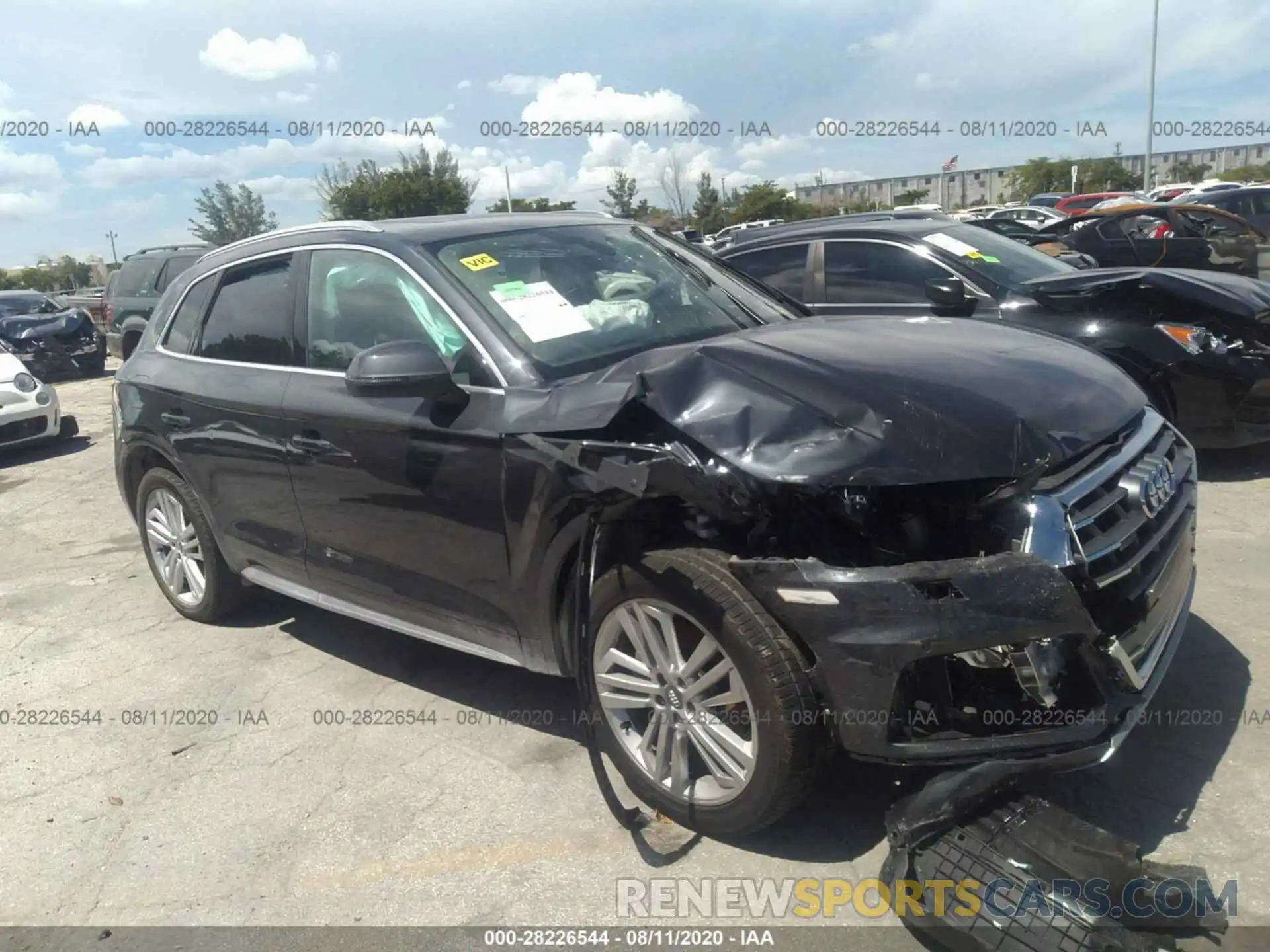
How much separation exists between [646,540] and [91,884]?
2.04 meters

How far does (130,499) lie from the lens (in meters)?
5.36

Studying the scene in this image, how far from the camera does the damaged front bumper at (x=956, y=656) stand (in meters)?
2.43

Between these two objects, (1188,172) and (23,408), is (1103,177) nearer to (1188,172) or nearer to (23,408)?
(1188,172)

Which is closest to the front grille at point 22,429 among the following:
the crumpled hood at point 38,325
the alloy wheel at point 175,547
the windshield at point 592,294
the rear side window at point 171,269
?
the alloy wheel at point 175,547

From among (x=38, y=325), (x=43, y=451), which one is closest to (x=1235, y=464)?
(x=43, y=451)

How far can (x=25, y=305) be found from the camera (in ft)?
56.1

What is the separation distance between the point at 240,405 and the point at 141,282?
1383 cm

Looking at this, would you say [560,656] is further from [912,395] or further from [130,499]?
[130,499]

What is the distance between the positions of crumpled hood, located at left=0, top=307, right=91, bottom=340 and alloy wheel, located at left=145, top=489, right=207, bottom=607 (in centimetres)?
1263

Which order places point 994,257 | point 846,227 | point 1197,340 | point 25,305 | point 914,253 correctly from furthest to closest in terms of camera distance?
point 25,305 → point 846,227 → point 994,257 → point 914,253 → point 1197,340

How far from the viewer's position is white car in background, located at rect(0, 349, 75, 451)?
987 centimetres

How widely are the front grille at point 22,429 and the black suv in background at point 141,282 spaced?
17.7 feet

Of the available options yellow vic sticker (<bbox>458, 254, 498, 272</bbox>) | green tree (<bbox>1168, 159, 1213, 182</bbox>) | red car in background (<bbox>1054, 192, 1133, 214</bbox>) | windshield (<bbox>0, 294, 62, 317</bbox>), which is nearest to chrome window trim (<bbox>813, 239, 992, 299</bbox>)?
yellow vic sticker (<bbox>458, 254, 498, 272</bbox>)

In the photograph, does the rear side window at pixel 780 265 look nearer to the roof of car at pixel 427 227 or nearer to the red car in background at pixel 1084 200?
the roof of car at pixel 427 227
